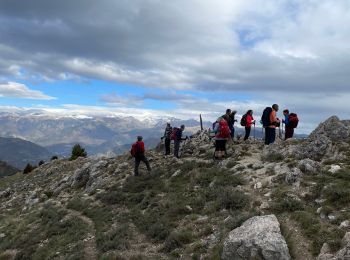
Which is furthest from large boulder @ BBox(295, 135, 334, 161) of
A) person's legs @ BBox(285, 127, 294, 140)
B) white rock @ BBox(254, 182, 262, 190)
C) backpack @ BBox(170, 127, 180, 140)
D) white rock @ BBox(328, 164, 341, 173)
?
backpack @ BBox(170, 127, 180, 140)

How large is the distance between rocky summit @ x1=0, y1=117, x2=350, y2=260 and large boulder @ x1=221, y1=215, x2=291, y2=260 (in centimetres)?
3

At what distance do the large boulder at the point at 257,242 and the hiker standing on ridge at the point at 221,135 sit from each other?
11.2m

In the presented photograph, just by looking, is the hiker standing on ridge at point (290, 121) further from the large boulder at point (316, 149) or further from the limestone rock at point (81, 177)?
the limestone rock at point (81, 177)

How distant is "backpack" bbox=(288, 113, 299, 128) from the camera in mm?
28922

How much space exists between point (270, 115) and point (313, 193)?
10943 millimetres

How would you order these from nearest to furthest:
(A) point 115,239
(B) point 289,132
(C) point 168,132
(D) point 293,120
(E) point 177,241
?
(E) point 177,241 < (A) point 115,239 < (D) point 293,120 < (B) point 289,132 < (C) point 168,132

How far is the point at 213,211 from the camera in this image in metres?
17.6

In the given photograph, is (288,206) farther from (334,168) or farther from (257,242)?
(334,168)

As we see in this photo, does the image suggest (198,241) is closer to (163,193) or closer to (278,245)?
(278,245)

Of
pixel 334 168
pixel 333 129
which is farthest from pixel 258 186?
pixel 333 129

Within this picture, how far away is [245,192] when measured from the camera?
18.9 meters

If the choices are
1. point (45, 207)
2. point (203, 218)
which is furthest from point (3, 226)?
point (203, 218)

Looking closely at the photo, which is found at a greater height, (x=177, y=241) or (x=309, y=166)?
(x=309, y=166)

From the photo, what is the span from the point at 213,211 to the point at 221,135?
8.32 m
